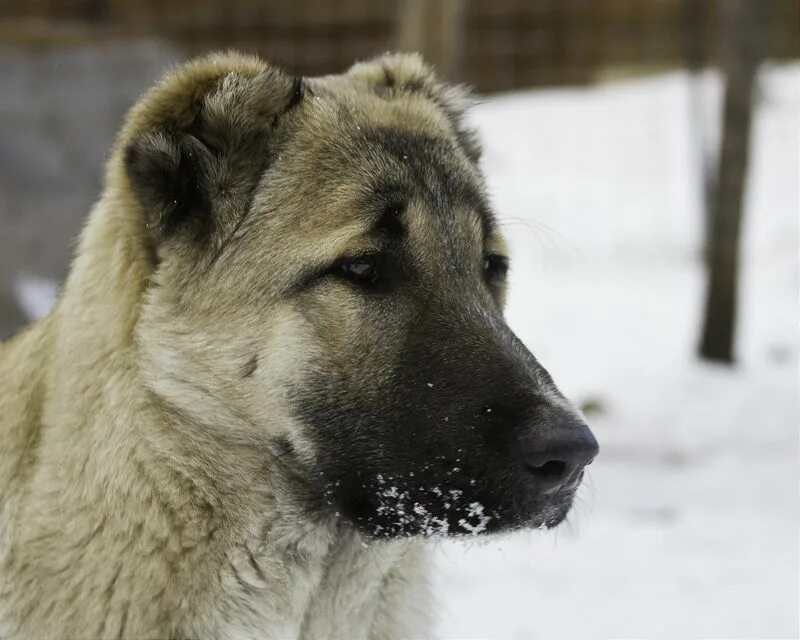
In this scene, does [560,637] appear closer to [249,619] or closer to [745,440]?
[249,619]

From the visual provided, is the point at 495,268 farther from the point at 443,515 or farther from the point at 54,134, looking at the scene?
the point at 54,134

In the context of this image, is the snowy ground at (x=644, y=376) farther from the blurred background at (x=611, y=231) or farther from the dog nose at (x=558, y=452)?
the dog nose at (x=558, y=452)

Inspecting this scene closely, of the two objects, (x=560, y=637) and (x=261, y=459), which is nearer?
(x=261, y=459)

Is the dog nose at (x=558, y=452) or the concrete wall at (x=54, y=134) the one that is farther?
the concrete wall at (x=54, y=134)

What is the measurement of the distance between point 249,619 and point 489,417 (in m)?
0.75

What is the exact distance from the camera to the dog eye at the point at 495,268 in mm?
3133

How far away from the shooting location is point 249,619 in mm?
2695

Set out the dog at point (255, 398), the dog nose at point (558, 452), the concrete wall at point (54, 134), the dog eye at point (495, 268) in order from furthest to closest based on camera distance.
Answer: the concrete wall at point (54, 134), the dog eye at point (495, 268), the dog at point (255, 398), the dog nose at point (558, 452)

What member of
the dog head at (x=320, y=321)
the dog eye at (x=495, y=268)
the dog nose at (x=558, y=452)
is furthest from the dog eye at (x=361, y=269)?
the dog nose at (x=558, y=452)

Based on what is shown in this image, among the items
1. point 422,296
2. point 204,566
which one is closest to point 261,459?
point 204,566

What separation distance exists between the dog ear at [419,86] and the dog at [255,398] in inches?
19.1

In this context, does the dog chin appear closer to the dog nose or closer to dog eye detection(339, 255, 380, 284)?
the dog nose

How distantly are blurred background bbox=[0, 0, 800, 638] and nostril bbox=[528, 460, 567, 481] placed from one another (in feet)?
0.97

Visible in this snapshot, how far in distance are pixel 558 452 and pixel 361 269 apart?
674mm
